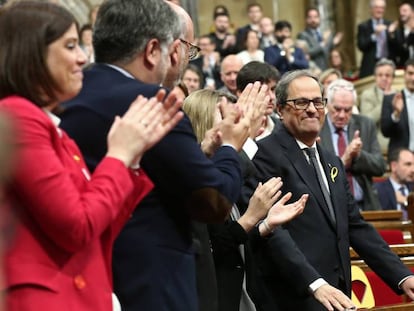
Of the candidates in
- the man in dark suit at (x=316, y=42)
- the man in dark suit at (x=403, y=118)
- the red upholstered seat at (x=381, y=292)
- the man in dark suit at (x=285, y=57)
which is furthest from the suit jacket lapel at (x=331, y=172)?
the man in dark suit at (x=316, y=42)

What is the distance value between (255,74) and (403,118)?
4.90 m

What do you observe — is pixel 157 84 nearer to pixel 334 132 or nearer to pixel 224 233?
pixel 224 233

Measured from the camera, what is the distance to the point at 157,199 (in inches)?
111

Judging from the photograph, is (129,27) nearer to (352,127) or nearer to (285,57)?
(352,127)


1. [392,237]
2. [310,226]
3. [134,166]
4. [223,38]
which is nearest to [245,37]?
[223,38]

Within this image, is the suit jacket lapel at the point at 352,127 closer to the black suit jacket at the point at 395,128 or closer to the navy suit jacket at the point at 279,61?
the black suit jacket at the point at 395,128

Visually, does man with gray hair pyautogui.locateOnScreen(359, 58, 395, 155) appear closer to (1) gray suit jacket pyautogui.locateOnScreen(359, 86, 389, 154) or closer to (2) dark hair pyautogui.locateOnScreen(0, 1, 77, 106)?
(1) gray suit jacket pyautogui.locateOnScreen(359, 86, 389, 154)

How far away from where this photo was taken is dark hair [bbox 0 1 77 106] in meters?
2.45

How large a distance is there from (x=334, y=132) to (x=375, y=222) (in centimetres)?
156

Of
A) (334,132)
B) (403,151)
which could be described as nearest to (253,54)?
(403,151)

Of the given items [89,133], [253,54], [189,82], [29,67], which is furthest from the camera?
[253,54]

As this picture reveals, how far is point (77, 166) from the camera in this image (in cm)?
251

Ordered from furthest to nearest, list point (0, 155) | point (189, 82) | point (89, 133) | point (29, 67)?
point (189, 82) < point (89, 133) < point (29, 67) < point (0, 155)

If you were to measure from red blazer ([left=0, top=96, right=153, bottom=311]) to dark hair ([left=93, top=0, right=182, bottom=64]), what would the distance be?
0.47 meters
